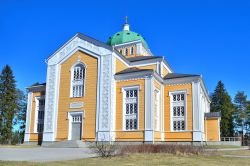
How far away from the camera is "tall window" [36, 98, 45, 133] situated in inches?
1403

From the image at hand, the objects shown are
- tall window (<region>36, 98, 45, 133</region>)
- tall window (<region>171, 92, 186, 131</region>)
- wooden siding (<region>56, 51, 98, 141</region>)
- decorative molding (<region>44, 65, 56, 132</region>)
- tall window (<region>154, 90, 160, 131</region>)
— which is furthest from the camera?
tall window (<region>36, 98, 45, 133</region>)

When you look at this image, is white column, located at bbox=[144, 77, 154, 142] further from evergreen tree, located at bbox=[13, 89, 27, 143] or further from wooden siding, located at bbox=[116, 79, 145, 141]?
evergreen tree, located at bbox=[13, 89, 27, 143]

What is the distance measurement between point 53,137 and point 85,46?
11019mm

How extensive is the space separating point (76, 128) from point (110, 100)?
541 cm

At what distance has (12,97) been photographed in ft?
168

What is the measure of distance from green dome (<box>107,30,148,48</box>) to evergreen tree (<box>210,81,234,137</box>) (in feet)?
78.0

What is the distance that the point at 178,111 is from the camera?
1240 inches

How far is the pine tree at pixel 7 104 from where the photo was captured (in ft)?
163

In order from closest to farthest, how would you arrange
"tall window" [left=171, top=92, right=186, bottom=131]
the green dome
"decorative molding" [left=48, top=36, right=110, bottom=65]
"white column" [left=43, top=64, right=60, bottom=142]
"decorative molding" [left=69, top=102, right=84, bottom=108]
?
"tall window" [left=171, top=92, right=186, bottom=131]
"decorative molding" [left=69, top=102, right=84, bottom=108]
"decorative molding" [left=48, top=36, right=110, bottom=65]
"white column" [left=43, top=64, right=60, bottom=142]
the green dome

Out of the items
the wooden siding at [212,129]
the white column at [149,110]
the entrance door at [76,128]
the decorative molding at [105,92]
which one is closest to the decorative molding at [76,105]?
the entrance door at [76,128]

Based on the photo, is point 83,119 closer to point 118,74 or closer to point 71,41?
point 118,74

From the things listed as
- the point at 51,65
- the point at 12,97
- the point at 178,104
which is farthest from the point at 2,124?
the point at 178,104

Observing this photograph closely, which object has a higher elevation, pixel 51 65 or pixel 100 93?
A: pixel 51 65

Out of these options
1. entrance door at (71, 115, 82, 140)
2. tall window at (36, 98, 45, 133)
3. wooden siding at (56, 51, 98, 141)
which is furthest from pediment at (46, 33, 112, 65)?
entrance door at (71, 115, 82, 140)
